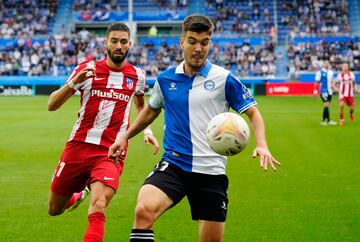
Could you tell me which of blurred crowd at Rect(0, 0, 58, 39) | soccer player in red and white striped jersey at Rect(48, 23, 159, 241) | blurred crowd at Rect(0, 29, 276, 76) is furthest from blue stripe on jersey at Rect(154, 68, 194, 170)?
blurred crowd at Rect(0, 0, 58, 39)

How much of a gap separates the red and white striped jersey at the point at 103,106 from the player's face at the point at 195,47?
67.9 inches

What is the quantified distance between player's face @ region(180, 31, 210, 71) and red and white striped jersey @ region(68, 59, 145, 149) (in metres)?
1.72

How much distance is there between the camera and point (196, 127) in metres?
5.89

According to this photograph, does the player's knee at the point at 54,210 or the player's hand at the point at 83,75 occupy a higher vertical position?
the player's hand at the point at 83,75

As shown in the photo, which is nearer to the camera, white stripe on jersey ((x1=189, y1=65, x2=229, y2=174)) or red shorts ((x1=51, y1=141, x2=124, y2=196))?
white stripe on jersey ((x1=189, y1=65, x2=229, y2=174))

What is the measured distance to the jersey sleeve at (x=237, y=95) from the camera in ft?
19.0

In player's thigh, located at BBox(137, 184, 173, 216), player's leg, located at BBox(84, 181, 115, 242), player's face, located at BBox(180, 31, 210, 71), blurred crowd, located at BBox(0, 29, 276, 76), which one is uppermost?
player's face, located at BBox(180, 31, 210, 71)

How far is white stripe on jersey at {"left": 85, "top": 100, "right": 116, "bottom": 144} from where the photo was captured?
7.18 m

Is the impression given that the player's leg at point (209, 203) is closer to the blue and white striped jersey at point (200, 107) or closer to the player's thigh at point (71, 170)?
the blue and white striped jersey at point (200, 107)

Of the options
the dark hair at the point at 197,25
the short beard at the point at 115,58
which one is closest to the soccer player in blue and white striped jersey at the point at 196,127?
the dark hair at the point at 197,25

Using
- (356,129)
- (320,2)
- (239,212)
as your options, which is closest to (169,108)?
(239,212)

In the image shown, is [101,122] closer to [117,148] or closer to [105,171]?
[105,171]

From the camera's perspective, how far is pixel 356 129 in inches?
861

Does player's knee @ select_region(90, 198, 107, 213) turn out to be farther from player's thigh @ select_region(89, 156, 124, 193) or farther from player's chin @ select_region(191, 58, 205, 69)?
player's chin @ select_region(191, 58, 205, 69)
